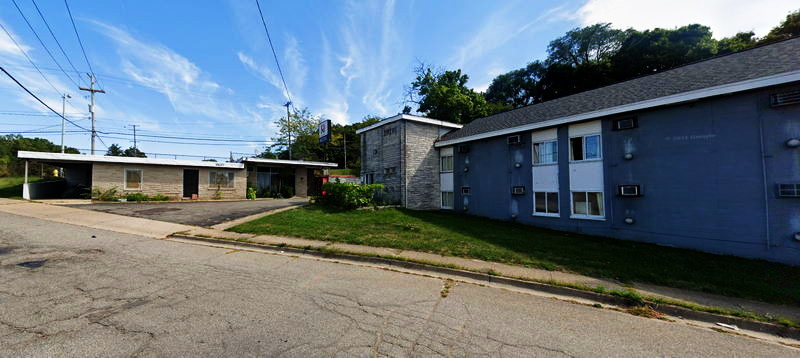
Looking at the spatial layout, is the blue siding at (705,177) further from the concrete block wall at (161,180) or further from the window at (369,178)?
the concrete block wall at (161,180)

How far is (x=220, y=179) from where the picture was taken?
75.5 feet

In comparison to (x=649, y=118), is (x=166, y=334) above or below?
below

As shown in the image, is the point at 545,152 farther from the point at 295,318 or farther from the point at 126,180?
the point at 126,180

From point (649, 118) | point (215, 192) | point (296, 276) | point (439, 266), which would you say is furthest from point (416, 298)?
point (215, 192)

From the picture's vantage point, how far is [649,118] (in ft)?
32.9

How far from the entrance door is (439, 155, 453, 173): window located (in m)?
19.5

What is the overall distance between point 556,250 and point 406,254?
4.58 metres

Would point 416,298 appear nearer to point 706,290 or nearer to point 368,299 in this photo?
point 368,299

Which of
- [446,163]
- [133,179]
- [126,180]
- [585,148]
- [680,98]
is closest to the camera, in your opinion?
[680,98]

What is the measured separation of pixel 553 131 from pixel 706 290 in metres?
8.33

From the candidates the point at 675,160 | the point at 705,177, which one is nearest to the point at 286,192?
the point at 675,160

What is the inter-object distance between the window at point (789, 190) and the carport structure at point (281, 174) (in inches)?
1066

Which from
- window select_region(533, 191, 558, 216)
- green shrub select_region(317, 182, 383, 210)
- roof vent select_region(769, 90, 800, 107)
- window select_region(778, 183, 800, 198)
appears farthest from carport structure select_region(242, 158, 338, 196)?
window select_region(778, 183, 800, 198)

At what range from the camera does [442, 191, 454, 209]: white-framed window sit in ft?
56.4
